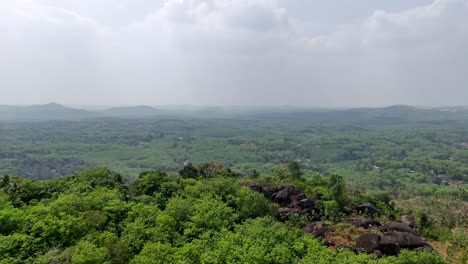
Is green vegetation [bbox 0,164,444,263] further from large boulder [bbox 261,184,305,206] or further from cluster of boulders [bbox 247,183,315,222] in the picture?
large boulder [bbox 261,184,305,206]

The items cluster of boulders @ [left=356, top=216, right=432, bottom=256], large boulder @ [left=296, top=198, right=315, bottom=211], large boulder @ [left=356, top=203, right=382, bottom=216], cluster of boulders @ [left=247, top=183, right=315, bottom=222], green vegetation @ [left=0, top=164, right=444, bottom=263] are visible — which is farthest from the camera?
large boulder @ [left=356, top=203, right=382, bottom=216]

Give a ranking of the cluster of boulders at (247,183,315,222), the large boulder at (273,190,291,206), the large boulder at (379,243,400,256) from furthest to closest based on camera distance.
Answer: the large boulder at (273,190,291,206) → the cluster of boulders at (247,183,315,222) → the large boulder at (379,243,400,256)

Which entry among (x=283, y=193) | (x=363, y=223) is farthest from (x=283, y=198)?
(x=363, y=223)

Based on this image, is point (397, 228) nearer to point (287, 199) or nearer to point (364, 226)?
point (364, 226)

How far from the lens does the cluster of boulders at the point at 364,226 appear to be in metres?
32.8

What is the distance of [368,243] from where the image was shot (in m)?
33.1

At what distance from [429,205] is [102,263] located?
90.9m

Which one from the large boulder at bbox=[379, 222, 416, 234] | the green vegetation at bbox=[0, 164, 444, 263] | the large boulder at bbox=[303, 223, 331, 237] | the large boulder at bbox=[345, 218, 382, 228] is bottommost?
the large boulder at bbox=[345, 218, 382, 228]

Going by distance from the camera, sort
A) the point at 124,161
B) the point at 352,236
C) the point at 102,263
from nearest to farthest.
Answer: the point at 102,263 → the point at 352,236 → the point at 124,161

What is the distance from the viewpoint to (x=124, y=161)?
196m

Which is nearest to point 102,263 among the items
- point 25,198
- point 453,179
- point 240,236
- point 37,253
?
point 37,253

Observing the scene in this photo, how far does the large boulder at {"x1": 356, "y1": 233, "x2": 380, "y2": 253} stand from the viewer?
107ft

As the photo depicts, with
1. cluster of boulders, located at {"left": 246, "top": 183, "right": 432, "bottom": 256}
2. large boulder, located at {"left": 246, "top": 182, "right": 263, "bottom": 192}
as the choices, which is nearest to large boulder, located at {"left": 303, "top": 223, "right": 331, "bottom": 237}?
cluster of boulders, located at {"left": 246, "top": 183, "right": 432, "bottom": 256}

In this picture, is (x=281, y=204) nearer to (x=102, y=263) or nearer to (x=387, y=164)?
(x=102, y=263)
